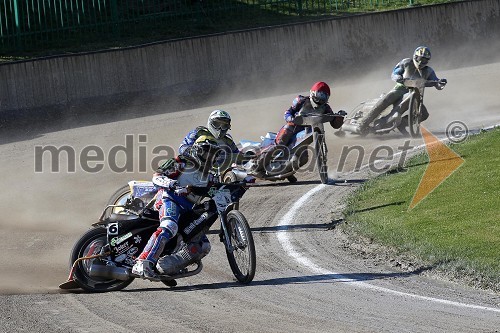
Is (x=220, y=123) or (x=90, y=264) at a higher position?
(x=220, y=123)

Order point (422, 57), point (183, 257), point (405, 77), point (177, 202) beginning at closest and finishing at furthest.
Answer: point (183, 257) < point (177, 202) < point (422, 57) < point (405, 77)

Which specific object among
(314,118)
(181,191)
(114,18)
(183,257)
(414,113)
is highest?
(114,18)

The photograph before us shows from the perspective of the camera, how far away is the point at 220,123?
499 inches

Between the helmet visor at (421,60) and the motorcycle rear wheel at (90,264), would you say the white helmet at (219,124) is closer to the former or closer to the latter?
the motorcycle rear wheel at (90,264)

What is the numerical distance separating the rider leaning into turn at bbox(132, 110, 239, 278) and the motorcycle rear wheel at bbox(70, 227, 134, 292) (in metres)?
0.43

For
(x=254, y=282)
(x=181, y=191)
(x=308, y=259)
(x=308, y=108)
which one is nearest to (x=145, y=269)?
(x=181, y=191)

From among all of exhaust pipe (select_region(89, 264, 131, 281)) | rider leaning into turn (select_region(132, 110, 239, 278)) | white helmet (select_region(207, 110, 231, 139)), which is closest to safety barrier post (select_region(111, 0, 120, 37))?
white helmet (select_region(207, 110, 231, 139))

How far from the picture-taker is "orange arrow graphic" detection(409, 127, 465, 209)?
15.6 meters

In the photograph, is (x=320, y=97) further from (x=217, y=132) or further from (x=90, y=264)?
(x=90, y=264)

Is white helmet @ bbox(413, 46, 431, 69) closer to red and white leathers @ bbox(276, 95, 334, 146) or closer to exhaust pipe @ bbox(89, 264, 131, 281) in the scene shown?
red and white leathers @ bbox(276, 95, 334, 146)

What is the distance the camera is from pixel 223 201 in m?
11.2

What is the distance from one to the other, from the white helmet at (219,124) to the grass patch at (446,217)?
2642 millimetres

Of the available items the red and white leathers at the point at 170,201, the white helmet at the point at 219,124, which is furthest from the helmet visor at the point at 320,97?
the red and white leathers at the point at 170,201

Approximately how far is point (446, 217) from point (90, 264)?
561 centimetres
